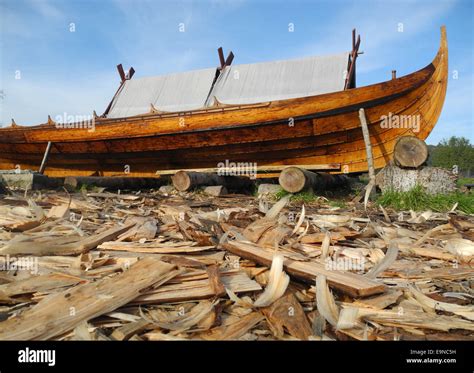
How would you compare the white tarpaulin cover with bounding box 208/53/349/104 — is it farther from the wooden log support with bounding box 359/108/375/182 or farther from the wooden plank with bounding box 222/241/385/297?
the wooden plank with bounding box 222/241/385/297

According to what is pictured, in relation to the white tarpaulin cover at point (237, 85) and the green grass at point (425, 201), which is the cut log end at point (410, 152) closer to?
the green grass at point (425, 201)

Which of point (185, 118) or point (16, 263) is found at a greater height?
point (185, 118)

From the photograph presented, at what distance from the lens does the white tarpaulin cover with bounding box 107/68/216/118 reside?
1256 centimetres

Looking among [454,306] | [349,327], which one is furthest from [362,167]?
[349,327]

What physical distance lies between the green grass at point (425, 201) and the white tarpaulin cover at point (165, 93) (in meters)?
8.11

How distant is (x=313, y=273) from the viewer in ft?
7.00

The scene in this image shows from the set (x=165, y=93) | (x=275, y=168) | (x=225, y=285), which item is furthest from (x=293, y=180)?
(x=165, y=93)

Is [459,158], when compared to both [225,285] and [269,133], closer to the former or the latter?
[269,133]

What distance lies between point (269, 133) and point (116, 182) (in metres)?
4.84

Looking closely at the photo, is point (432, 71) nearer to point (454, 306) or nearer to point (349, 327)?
point (454, 306)

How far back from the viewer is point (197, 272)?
2.19 metres

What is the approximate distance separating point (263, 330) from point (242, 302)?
22cm

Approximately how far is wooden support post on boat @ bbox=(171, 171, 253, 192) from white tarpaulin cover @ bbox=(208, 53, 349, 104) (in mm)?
3462

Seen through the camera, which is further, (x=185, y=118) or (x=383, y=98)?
(x=185, y=118)
